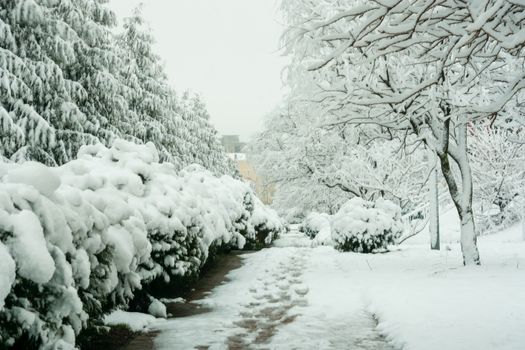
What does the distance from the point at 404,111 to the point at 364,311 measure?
4470mm

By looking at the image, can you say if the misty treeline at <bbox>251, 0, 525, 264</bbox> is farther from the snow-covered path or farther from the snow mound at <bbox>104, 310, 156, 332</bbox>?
the snow mound at <bbox>104, 310, 156, 332</bbox>

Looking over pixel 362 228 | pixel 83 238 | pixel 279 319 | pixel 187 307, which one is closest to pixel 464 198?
pixel 362 228

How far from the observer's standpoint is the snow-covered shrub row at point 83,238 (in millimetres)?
2688

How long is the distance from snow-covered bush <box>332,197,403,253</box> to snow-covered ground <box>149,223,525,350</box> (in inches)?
143

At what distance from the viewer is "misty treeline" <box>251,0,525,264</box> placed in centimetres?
371

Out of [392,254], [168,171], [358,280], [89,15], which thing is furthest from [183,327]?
[89,15]

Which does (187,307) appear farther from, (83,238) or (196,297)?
(83,238)

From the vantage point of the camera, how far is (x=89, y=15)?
16.1 metres

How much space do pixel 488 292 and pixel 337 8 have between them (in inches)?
194

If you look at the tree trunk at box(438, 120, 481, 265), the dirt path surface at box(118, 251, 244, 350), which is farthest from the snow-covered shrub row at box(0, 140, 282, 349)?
the tree trunk at box(438, 120, 481, 265)

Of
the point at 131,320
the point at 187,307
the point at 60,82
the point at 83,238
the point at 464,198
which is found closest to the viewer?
the point at 83,238

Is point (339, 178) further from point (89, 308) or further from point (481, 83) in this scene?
point (89, 308)

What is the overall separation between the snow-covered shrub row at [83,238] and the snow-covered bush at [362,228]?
22.6 feet

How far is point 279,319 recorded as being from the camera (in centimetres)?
529
